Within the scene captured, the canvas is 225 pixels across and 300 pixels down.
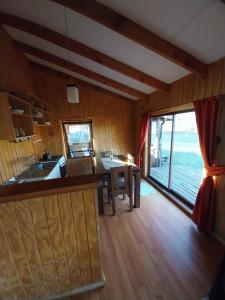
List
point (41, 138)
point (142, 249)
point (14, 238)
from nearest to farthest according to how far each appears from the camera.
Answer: point (14, 238) → point (142, 249) → point (41, 138)

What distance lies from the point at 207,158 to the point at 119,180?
58.4 inches

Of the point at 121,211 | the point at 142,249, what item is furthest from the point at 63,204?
the point at 121,211

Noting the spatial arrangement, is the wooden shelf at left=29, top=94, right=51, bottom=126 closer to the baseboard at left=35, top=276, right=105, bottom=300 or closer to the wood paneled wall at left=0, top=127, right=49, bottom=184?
the wood paneled wall at left=0, top=127, right=49, bottom=184

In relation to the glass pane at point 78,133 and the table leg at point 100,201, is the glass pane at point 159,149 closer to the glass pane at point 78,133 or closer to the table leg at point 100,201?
the table leg at point 100,201

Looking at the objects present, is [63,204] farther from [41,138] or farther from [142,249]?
[41,138]

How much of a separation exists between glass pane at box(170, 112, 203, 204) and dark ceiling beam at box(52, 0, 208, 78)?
38.6 inches

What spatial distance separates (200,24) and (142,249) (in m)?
2.67

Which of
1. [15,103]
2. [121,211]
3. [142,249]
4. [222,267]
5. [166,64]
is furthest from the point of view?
[121,211]

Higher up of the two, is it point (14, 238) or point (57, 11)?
point (57, 11)

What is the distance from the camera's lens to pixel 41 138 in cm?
432

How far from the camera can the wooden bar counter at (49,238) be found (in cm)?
123

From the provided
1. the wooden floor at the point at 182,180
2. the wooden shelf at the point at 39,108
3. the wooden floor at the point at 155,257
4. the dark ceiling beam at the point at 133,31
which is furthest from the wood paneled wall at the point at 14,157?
the wooden floor at the point at 182,180

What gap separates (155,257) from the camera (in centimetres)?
191

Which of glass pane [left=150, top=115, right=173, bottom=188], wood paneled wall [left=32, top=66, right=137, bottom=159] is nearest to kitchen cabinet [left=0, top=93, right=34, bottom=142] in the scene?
wood paneled wall [left=32, top=66, right=137, bottom=159]
